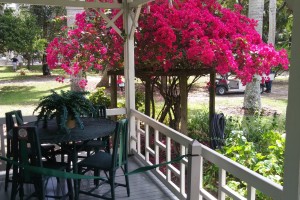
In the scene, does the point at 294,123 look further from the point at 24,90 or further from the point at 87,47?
the point at 24,90

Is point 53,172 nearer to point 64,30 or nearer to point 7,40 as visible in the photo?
point 64,30

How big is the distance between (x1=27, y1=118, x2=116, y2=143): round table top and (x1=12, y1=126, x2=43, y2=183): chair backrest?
7.3 inches

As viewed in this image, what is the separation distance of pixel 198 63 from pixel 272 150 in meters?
2.06

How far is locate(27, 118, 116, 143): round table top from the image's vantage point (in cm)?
325

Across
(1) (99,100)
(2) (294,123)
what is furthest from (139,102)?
(2) (294,123)

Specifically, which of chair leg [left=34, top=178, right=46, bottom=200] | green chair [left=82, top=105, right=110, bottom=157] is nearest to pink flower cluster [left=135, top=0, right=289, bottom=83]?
green chair [left=82, top=105, right=110, bottom=157]

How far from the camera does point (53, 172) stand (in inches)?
101

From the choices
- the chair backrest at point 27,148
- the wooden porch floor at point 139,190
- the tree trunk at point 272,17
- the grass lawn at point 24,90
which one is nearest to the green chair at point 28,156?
the chair backrest at point 27,148

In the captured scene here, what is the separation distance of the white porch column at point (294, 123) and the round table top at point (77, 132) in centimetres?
201

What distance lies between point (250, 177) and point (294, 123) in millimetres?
638

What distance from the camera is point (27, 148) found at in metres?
3.02

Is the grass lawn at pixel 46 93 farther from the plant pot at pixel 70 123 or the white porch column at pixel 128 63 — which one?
the plant pot at pixel 70 123

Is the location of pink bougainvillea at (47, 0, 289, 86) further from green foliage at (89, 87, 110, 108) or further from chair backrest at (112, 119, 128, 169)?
green foliage at (89, 87, 110, 108)

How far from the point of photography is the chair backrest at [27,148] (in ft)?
9.73
